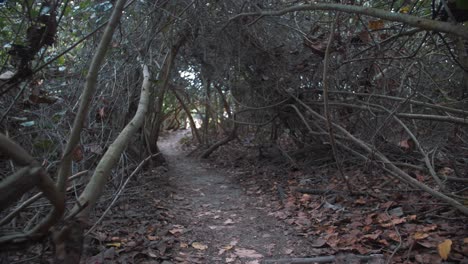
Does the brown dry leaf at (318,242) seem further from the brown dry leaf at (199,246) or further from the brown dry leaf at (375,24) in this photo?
the brown dry leaf at (375,24)

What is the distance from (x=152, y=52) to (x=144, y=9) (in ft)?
2.63

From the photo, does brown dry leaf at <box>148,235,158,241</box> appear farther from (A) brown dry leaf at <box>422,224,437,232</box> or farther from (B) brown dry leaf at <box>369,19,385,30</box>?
(B) brown dry leaf at <box>369,19,385,30</box>

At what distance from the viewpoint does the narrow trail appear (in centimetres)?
341

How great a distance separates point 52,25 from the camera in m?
2.36

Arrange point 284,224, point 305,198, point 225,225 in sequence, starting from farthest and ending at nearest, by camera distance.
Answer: point 305,198 → point 225,225 → point 284,224

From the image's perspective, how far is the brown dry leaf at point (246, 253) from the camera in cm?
335

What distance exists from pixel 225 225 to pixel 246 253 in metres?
0.86

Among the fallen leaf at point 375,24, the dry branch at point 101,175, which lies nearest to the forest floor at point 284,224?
the dry branch at point 101,175

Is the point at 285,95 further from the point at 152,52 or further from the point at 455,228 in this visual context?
the point at 455,228

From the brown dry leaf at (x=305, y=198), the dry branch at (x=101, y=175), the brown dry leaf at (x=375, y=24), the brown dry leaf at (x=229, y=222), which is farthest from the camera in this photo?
the brown dry leaf at (x=305, y=198)

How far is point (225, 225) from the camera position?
4250 mm

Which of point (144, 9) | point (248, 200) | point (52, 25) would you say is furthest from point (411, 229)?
point (144, 9)

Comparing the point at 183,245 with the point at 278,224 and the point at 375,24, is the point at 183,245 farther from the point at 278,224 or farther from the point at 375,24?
the point at 375,24

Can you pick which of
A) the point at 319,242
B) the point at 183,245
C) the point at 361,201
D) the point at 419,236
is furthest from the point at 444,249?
the point at 183,245
